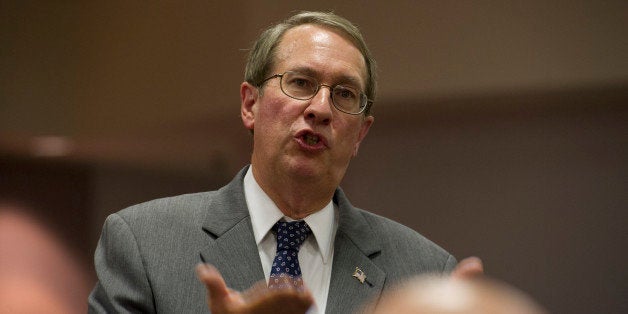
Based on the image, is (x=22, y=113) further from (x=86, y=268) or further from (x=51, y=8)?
(x=86, y=268)

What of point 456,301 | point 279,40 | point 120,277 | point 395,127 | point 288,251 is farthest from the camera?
point 395,127

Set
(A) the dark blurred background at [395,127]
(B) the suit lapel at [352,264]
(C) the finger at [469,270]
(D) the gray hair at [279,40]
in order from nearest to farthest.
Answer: (C) the finger at [469,270], (B) the suit lapel at [352,264], (D) the gray hair at [279,40], (A) the dark blurred background at [395,127]

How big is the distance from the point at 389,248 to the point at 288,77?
0.60 meters

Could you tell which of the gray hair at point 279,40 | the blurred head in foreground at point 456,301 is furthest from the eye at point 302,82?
the blurred head in foreground at point 456,301

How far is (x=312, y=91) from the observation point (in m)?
2.43

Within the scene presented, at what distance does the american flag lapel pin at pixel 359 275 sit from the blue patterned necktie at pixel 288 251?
6.7 inches

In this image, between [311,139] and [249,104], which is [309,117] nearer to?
[311,139]

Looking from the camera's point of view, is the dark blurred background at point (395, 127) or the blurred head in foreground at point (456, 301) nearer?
the blurred head in foreground at point (456, 301)

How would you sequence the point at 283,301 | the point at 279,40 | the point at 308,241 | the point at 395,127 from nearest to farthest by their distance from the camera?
the point at 283,301
the point at 308,241
the point at 279,40
the point at 395,127

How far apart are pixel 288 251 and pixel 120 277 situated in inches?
18.0

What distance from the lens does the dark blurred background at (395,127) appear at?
12.4 feet

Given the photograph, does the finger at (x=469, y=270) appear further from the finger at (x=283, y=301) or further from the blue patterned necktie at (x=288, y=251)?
the blue patterned necktie at (x=288, y=251)

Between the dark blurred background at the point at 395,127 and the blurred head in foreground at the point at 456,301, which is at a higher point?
the blurred head in foreground at the point at 456,301

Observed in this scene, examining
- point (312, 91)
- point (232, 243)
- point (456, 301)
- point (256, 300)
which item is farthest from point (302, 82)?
point (456, 301)
